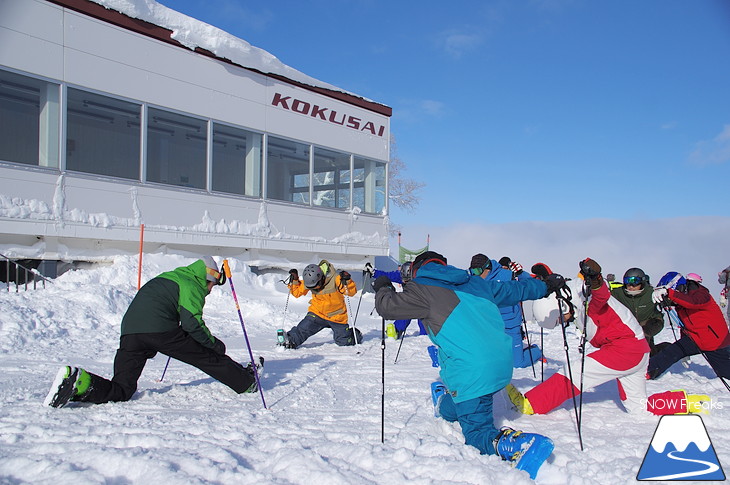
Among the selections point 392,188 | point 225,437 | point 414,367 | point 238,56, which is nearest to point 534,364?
point 414,367

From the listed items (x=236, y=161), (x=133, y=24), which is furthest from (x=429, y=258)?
(x=236, y=161)

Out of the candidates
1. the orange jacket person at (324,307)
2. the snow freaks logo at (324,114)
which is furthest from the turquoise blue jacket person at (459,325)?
the snow freaks logo at (324,114)

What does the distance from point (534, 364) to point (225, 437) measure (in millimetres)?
5312

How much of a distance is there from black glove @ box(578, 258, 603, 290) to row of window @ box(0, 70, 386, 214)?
32.2 feet

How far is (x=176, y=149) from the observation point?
498 inches

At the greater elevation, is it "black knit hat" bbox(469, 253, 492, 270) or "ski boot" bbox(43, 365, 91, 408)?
"black knit hat" bbox(469, 253, 492, 270)

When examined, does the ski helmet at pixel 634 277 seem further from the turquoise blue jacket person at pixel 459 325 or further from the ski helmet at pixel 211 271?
the ski helmet at pixel 211 271

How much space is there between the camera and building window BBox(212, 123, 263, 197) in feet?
44.1

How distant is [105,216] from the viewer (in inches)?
446

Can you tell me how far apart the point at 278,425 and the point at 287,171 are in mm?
10972

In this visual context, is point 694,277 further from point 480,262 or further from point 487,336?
point 487,336

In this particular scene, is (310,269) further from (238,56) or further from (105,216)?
(238,56)

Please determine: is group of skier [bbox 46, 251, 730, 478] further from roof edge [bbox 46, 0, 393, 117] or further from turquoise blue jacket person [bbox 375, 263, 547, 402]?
roof edge [bbox 46, 0, 393, 117]

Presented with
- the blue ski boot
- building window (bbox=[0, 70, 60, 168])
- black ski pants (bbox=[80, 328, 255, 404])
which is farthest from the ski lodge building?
the blue ski boot
